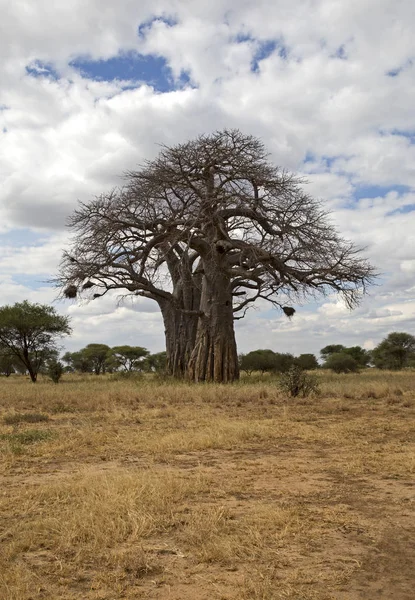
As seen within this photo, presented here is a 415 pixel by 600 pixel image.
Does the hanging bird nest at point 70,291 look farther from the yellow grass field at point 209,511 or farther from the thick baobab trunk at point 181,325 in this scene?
the yellow grass field at point 209,511

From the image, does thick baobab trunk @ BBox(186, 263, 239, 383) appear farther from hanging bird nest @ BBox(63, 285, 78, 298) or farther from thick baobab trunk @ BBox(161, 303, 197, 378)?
hanging bird nest @ BBox(63, 285, 78, 298)

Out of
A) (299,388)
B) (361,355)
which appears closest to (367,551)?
(299,388)

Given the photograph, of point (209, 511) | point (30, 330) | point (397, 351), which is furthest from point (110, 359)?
point (209, 511)

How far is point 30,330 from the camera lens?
27.6m

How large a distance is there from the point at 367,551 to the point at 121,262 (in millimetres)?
15308

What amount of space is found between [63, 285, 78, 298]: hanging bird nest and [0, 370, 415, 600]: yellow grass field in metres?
9.29

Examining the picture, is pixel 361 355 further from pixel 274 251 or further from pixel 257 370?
pixel 274 251

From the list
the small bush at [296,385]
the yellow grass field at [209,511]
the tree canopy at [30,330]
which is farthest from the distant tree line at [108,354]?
the yellow grass field at [209,511]

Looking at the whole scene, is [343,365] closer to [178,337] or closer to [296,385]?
→ [178,337]

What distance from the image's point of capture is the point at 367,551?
346 cm

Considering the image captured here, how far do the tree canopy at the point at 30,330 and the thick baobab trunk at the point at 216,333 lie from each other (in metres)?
11.8

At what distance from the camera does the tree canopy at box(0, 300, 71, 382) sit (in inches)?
1070

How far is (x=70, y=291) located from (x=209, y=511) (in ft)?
47.5

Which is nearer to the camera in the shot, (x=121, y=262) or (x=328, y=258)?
(x=328, y=258)
